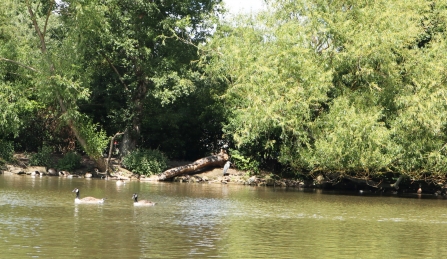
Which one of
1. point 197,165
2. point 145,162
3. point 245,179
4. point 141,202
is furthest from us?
point 197,165

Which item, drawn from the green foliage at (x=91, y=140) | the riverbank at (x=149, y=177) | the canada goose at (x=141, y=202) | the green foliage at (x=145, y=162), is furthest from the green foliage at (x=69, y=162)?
the canada goose at (x=141, y=202)

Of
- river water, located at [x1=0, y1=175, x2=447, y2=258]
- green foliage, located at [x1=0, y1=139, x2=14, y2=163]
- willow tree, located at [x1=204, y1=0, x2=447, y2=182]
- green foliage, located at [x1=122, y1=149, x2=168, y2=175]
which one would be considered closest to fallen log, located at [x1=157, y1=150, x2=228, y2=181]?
green foliage, located at [x1=122, y1=149, x2=168, y2=175]

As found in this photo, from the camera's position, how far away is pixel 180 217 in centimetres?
2466

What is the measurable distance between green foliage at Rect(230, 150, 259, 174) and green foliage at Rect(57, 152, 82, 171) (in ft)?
33.9

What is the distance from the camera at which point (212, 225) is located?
22906mm

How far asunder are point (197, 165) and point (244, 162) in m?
3.19

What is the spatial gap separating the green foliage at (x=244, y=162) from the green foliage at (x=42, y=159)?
39.9 feet

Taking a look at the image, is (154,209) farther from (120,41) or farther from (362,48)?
(120,41)

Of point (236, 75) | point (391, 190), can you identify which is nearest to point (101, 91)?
point (236, 75)

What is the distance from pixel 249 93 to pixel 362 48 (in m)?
6.39

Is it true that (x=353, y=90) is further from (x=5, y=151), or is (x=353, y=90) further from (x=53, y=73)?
(x=5, y=151)

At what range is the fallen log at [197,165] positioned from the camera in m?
45.9

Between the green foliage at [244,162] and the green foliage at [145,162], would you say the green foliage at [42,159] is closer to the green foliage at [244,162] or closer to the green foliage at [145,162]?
the green foliage at [145,162]

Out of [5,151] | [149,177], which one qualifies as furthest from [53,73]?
[149,177]
